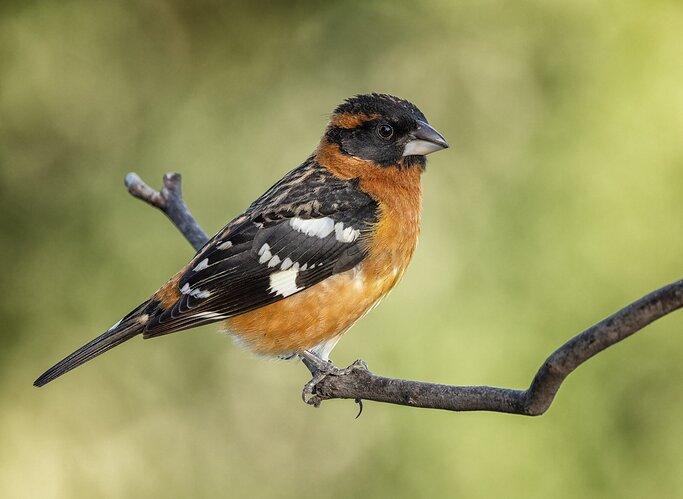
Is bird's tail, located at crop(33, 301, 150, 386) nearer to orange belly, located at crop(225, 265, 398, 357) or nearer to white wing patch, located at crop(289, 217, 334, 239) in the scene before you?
orange belly, located at crop(225, 265, 398, 357)

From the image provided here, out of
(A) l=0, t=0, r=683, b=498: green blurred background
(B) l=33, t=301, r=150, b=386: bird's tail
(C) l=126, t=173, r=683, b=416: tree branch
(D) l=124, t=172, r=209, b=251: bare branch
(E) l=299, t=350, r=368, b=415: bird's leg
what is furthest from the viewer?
(A) l=0, t=0, r=683, b=498: green blurred background

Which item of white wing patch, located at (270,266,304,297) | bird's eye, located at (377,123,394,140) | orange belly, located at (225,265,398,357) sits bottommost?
orange belly, located at (225,265,398,357)

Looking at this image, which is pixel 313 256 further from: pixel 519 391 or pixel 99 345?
pixel 519 391

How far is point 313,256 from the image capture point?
4.48 metres

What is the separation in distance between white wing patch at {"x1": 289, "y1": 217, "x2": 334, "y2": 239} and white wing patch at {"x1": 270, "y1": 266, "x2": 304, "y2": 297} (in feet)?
0.71

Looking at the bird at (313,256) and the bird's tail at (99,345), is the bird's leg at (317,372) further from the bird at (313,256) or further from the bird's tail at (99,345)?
the bird's tail at (99,345)

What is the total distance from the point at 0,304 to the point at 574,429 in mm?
4466

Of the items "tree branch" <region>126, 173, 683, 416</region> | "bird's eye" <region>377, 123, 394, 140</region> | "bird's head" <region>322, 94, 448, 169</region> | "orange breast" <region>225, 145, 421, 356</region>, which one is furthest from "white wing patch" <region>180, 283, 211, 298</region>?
"bird's eye" <region>377, 123, 394, 140</region>

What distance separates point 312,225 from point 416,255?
2.15 meters

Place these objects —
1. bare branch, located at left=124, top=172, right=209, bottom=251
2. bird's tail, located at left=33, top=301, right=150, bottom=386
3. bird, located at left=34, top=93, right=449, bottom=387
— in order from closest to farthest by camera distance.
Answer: bird's tail, located at left=33, top=301, right=150, bottom=386 < bird, located at left=34, top=93, right=449, bottom=387 < bare branch, located at left=124, top=172, right=209, bottom=251

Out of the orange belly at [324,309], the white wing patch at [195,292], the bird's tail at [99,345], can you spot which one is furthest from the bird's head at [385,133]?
the bird's tail at [99,345]

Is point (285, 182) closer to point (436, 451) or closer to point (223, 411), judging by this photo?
point (436, 451)

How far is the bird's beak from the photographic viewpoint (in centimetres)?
477

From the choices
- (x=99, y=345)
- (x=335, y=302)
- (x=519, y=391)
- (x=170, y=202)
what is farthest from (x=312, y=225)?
(x=519, y=391)
